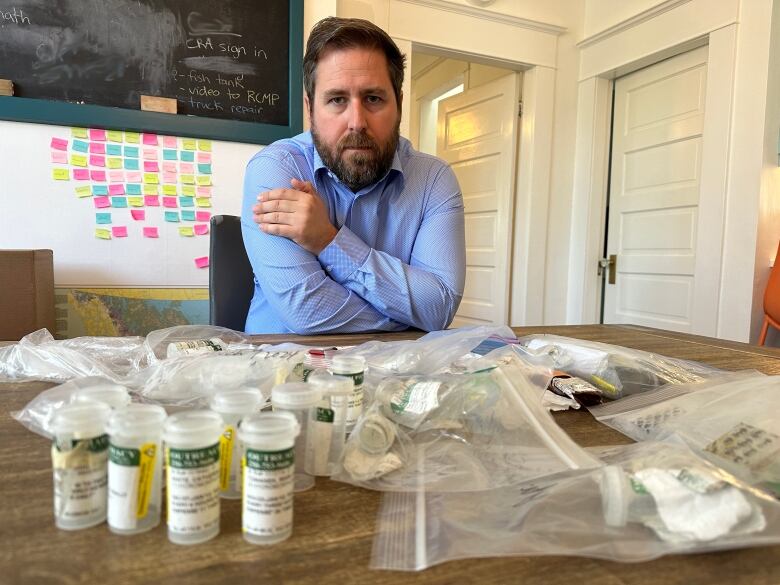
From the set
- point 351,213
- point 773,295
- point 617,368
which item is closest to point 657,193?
point 773,295

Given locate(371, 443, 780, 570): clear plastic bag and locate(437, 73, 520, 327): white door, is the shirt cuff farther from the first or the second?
locate(437, 73, 520, 327): white door

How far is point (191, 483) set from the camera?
1.07 feet

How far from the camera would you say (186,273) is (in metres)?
2.09

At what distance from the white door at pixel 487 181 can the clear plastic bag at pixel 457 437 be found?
9.15ft

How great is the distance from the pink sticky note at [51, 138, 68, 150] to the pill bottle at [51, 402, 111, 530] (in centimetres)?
192

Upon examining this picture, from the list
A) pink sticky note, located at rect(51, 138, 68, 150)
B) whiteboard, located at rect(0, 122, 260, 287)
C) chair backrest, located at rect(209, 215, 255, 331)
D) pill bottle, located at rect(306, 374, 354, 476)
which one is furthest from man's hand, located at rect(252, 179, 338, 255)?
pink sticky note, located at rect(51, 138, 68, 150)

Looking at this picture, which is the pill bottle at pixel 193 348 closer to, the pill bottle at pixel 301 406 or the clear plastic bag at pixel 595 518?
the pill bottle at pixel 301 406

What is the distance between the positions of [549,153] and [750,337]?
1.55 m

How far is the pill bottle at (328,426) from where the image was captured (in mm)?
439

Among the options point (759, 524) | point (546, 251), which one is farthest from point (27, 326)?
point (546, 251)

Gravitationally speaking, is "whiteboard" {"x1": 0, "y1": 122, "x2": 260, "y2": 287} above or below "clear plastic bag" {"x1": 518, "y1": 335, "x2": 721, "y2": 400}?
above

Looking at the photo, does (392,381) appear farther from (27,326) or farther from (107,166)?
(107,166)

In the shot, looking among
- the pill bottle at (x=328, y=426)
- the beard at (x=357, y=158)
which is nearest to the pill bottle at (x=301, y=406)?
the pill bottle at (x=328, y=426)

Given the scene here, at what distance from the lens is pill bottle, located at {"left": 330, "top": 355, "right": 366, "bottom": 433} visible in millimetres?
517
